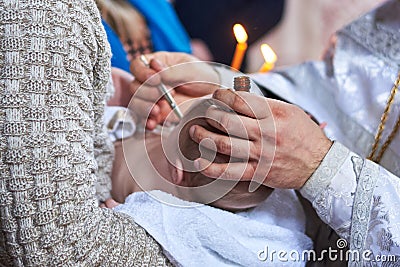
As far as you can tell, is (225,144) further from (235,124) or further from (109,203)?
(109,203)

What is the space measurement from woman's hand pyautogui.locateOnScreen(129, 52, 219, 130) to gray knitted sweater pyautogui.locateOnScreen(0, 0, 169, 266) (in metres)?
0.24

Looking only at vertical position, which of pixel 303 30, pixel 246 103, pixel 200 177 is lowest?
pixel 303 30

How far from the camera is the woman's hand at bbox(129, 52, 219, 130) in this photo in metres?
0.93

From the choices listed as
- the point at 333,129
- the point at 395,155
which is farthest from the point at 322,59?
the point at 395,155

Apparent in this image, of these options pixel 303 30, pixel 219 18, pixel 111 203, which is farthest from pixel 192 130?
pixel 303 30

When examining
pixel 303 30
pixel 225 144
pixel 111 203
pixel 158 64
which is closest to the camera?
pixel 225 144

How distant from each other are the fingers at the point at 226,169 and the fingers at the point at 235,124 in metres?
0.04

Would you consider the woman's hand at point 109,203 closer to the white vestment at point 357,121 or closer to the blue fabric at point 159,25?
the white vestment at point 357,121

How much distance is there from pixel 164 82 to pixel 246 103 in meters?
0.22

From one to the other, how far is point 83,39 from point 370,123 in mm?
546

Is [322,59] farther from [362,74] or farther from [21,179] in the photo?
[21,179]

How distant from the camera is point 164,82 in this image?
3.12 feet

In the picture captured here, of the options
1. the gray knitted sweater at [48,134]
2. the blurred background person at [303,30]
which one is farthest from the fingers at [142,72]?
the blurred background person at [303,30]

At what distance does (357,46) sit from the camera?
112 centimetres
